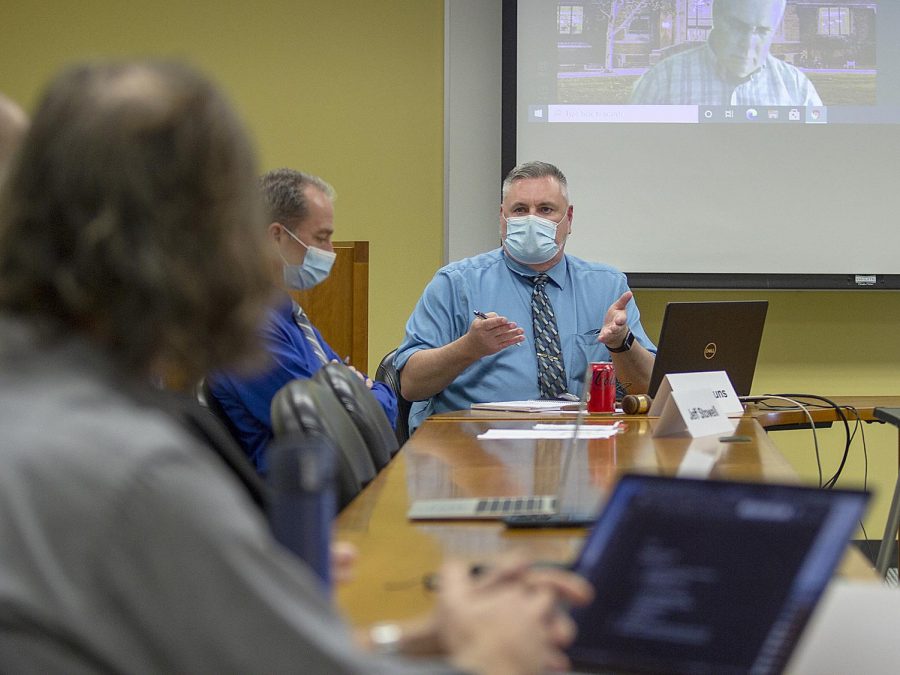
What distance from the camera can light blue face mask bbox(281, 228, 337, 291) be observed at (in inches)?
117

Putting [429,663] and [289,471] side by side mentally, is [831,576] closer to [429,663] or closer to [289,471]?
[429,663]

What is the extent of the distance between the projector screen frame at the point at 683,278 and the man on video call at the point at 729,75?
504mm

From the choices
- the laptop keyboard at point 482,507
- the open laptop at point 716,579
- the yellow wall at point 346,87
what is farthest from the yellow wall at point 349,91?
the open laptop at point 716,579

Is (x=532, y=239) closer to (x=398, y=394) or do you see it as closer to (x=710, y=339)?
(x=398, y=394)

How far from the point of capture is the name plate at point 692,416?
2.37m

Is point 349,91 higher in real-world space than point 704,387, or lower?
higher

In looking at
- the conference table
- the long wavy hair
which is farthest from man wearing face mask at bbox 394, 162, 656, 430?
the long wavy hair

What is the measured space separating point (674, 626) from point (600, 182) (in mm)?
3518

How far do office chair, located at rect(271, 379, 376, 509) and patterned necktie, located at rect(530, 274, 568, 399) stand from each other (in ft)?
4.56

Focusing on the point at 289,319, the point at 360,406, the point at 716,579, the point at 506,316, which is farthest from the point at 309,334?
the point at 716,579

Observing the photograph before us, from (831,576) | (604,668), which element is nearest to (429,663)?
(604,668)

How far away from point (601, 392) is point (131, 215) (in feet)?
7.46

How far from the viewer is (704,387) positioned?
255 cm

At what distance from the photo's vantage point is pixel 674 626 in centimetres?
90
